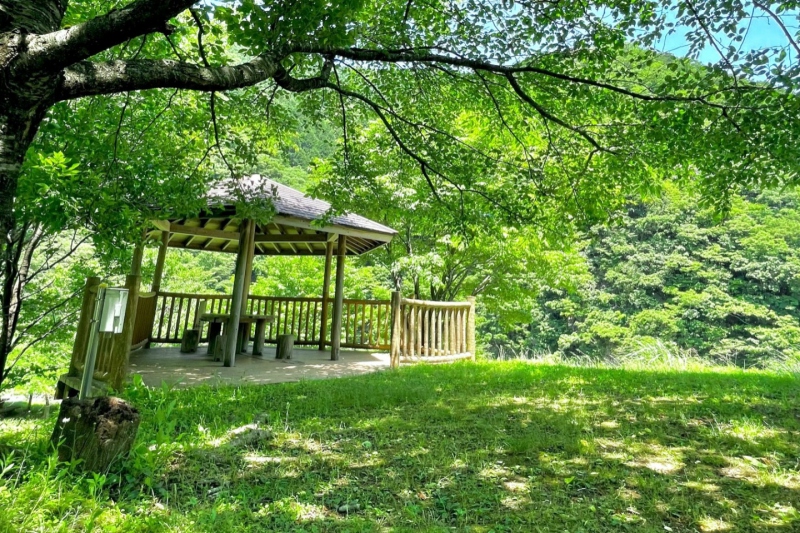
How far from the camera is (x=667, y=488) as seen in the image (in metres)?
2.43

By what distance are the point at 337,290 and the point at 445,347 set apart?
7.32 ft

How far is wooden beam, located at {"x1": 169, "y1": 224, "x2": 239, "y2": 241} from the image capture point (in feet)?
26.1

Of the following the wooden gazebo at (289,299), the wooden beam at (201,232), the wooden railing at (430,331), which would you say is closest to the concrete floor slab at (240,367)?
the wooden gazebo at (289,299)

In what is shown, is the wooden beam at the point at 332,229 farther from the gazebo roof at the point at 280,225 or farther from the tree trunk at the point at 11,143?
the tree trunk at the point at 11,143

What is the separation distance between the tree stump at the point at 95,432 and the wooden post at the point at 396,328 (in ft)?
15.7

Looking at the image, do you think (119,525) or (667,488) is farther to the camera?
(667,488)

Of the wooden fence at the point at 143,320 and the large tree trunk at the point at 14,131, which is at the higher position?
the large tree trunk at the point at 14,131

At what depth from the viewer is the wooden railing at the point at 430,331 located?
7207mm

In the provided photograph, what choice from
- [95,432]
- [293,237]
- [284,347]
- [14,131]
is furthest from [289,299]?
[14,131]

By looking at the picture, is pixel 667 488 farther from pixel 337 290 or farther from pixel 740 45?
pixel 337 290

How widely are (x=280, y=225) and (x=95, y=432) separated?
6.10 metres

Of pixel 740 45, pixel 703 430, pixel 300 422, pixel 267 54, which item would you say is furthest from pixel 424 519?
pixel 740 45

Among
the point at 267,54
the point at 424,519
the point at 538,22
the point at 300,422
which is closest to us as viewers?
the point at 424,519

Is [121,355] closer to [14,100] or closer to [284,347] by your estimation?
[14,100]
